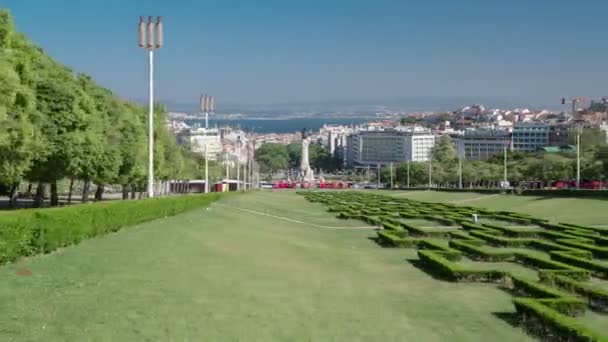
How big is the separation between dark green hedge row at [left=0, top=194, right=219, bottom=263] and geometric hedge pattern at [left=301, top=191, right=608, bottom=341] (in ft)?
27.4

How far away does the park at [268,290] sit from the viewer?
454 inches

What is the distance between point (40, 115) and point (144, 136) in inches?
834

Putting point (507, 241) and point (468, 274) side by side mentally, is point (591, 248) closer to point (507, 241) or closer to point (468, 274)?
point (507, 241)

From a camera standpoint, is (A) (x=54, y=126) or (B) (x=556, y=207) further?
(B) (x=556, y=207)

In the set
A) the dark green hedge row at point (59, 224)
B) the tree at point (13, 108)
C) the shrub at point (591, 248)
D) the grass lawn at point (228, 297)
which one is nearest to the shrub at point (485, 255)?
the grass lawn at point (228, 297)

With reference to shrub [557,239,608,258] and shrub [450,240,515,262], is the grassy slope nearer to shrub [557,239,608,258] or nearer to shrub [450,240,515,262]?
shrub [557,239,608,258]

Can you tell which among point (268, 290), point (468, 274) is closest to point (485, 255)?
point (468, 274)

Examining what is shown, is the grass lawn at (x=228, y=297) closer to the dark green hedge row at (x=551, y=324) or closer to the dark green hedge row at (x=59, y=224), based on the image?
the dark green hedge row at (x=551, y=324)

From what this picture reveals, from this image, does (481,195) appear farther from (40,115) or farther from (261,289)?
(261,289)

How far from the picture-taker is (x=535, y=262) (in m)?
20.5

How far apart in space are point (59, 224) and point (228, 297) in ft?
21.2

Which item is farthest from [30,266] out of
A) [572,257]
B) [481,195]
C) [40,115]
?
[481,195]

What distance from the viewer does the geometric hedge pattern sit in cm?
1263

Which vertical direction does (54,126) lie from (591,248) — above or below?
above
